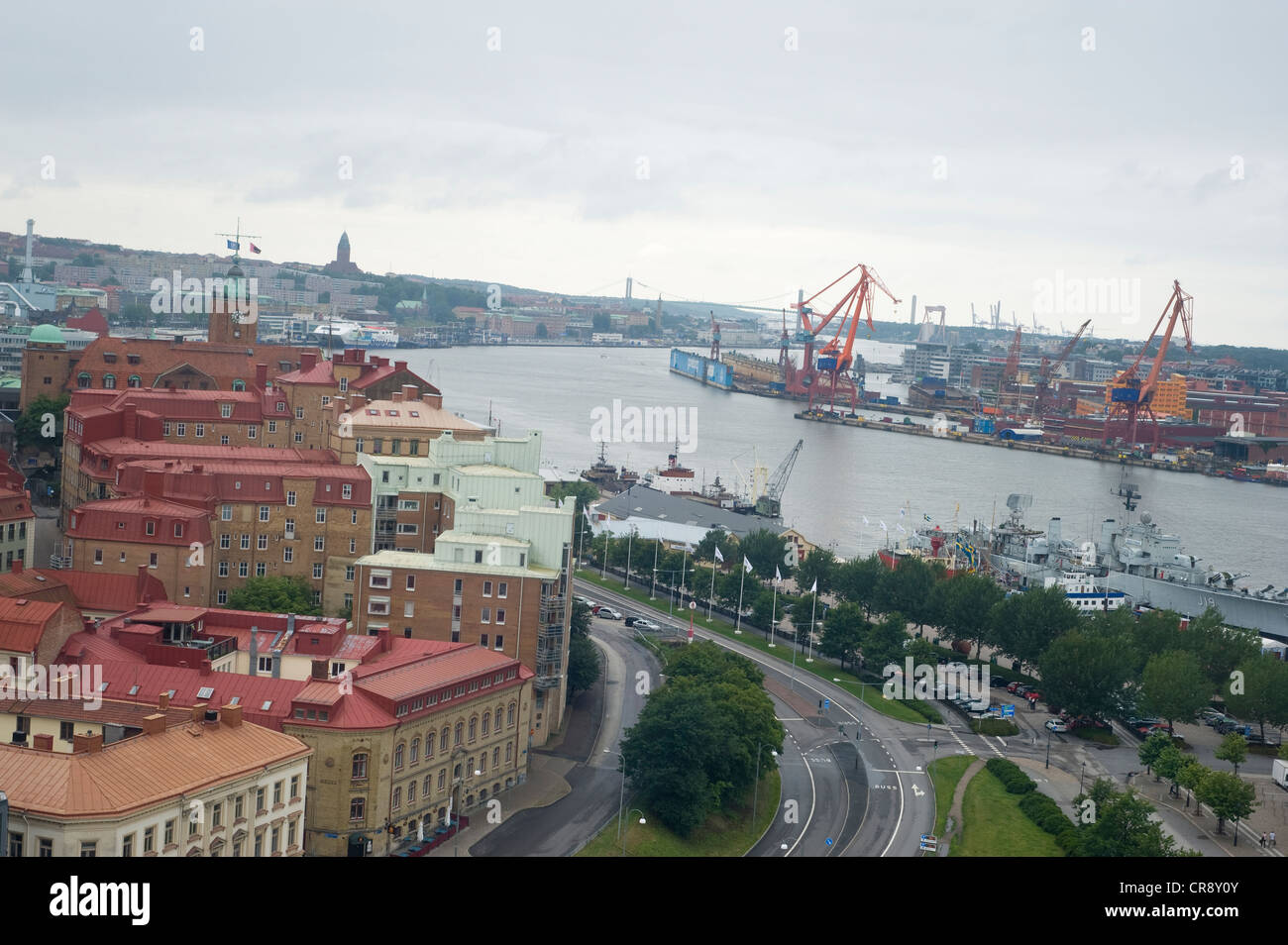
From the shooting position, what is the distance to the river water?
1462 inches

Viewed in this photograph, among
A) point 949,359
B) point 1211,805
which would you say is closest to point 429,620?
point 1211,805

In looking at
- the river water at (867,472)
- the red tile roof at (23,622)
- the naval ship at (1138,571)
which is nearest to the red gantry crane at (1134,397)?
the river water at (867,472)

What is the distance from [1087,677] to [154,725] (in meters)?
11.9

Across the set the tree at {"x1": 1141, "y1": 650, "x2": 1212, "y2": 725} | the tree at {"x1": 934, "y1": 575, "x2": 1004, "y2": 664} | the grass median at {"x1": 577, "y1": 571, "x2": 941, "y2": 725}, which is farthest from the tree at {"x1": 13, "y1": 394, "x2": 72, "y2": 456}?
the tree at {"x1": 1141, "y1": 650, "x2": 1212, "y2": 725}

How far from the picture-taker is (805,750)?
54.5 ft

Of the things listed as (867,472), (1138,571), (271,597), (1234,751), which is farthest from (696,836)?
(867,472)

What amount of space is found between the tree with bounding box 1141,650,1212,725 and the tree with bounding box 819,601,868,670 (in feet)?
12.4

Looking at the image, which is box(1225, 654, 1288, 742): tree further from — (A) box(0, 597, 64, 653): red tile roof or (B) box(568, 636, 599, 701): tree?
(A) box(0, 597, 64, 653): red tile roof

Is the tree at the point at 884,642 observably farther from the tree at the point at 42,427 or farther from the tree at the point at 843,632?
the tree at the point at 42,427

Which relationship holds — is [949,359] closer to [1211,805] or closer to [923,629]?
[923,629]

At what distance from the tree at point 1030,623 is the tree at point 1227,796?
226 inches
